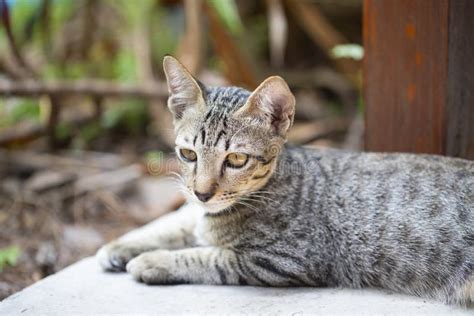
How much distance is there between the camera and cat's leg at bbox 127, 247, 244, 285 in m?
3.15

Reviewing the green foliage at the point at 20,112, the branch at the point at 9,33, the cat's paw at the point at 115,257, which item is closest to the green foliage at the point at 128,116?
the green foliage at the point at 20,112

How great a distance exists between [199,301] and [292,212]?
2.44 feet

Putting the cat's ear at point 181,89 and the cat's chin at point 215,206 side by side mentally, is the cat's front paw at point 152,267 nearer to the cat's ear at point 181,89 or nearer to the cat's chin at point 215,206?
the cat's chin at point 215,206

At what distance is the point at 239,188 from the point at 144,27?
15.8 ft

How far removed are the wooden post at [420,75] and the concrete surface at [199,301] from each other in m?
1.20

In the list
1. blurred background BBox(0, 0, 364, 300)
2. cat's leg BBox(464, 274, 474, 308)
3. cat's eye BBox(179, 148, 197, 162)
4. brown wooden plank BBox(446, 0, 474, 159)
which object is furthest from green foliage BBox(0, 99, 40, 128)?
cat's leg BBox(464, 274, 474, 308)

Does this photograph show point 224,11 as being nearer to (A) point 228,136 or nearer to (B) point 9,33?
(B) point 9,33

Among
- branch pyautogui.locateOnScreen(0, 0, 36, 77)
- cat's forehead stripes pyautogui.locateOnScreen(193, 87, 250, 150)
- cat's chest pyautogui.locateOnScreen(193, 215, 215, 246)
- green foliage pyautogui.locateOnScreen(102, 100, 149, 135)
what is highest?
branch pyautogui.locateOnScreen(0, 0, 36, 77)

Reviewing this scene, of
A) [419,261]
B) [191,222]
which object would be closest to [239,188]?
[191,222]

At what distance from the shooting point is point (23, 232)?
4.82m

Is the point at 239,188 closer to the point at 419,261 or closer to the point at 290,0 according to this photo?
the point at 419,261

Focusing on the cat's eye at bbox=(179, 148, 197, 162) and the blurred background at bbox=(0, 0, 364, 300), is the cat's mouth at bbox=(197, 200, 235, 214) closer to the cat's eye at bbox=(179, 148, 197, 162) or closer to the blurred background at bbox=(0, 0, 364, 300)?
the cat's eye at bbox=(179, 148, 197, 162)

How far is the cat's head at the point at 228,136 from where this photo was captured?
10.1ft

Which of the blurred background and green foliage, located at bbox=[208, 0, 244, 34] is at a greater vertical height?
green foliage, located at bbox=[208, 0, 244, 34]
